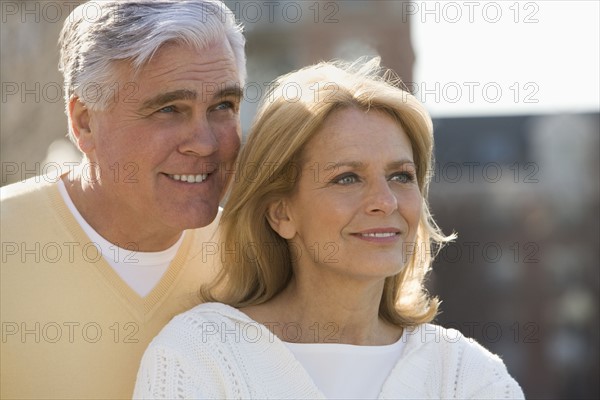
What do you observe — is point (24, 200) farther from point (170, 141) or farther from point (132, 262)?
point (170, 141)

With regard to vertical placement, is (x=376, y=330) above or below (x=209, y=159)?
below

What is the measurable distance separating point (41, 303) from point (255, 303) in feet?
2.41

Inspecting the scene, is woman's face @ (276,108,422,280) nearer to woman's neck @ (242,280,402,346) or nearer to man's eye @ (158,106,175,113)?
woman's neck @ (242,280,402,346)

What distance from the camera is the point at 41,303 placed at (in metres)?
3.74

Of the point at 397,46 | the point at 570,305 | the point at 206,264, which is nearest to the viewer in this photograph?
the point at 206,264

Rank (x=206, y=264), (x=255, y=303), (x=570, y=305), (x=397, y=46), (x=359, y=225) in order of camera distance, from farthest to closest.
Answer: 1. (x=570, y=305)
2. (x=397, y=46)
3. (x=206, y=264)
4. (x=255, y=303)
5. (x=359, y=225)

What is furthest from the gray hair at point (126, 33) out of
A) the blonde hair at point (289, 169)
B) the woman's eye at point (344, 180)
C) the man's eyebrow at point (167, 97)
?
the woman's eye at point (344, 180)

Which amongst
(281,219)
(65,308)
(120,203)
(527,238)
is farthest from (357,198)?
(527,238)

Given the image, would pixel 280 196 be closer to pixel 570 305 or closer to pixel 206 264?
pixel 206 264

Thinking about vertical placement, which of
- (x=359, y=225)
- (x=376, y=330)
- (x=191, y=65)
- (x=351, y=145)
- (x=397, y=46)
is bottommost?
(x=376, y=330)

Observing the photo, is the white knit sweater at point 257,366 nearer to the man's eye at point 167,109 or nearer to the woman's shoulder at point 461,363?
the woman's shoulder at point 461,363

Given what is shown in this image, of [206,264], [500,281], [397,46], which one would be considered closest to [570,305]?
[500,281]

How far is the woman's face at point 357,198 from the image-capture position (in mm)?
3400

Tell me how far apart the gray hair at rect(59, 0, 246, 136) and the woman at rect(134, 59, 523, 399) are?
0.34 meters
